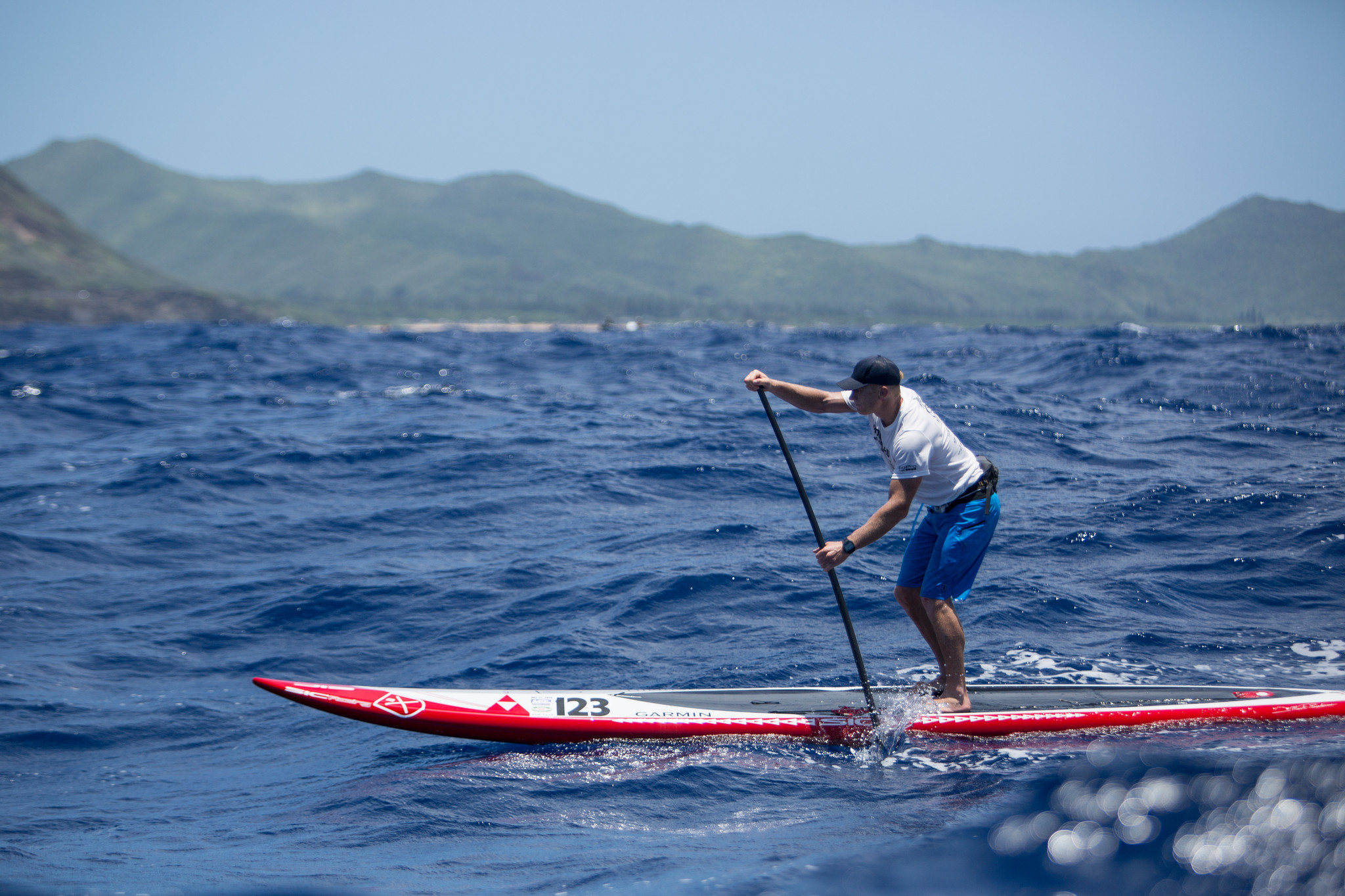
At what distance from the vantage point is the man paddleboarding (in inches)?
249

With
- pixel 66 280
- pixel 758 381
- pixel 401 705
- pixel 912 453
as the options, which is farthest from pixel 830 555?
pixel 66 280

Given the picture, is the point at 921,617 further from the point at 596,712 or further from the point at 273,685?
the point at 273,685

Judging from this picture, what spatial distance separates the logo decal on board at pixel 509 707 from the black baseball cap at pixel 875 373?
3.38 meters

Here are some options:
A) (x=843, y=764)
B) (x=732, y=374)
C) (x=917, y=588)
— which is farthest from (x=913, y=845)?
(x=732, y=374)

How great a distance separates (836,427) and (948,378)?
8.33 metres

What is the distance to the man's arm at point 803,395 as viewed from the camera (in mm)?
6648

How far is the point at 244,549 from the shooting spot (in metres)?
12.7

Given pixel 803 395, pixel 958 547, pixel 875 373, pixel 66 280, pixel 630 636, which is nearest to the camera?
pixel 875 373

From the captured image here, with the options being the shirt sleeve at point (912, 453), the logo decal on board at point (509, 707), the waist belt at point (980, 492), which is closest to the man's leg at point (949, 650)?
the waist belt at point (980, 492)

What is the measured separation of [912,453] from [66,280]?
12686 cm

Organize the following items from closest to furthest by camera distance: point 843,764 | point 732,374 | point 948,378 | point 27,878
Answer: point 27,878, point 843,764, point 948,378, point 732,374

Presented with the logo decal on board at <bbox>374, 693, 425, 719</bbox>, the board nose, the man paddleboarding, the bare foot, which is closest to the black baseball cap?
the man paddleboarding

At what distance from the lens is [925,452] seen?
20.7 ft

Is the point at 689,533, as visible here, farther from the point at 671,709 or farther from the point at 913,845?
the point at 913,845
